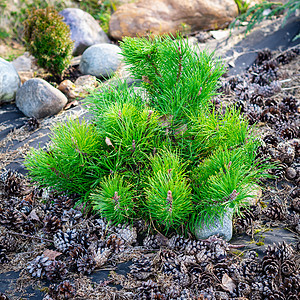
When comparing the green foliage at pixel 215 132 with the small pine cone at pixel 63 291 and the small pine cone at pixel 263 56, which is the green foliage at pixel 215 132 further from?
the small pine cone at pixel 263 56

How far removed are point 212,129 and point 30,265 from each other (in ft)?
4.71

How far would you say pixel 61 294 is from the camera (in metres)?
1.75

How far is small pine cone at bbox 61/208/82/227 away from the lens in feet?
7.41

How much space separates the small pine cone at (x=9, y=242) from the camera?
7.16 feet

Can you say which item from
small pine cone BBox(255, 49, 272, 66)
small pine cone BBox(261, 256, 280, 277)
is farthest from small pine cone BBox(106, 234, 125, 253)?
small pine cone BBox(255, 49, 272, 66)

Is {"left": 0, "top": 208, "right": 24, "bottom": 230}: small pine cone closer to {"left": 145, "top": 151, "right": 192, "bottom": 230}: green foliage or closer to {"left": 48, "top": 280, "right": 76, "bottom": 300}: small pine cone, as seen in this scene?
{"left": 48, "top": 280, "right": 76, "bottom": 300}: small pine cone

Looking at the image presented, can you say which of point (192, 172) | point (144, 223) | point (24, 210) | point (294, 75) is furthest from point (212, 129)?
point (294, 75)

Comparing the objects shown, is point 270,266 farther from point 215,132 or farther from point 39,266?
point 39,266

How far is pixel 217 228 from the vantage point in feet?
6.55

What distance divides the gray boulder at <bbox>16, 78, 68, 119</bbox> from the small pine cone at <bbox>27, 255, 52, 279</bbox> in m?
2.61

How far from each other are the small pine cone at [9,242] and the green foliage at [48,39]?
126 inches

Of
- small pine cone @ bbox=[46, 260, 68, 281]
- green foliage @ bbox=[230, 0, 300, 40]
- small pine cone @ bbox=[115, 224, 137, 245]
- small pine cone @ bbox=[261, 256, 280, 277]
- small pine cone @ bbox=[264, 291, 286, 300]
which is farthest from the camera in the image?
green foliage @ bbox=[230, 0, 300, 40]

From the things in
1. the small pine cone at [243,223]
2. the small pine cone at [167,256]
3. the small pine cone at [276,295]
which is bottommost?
the small pine cone at [243,223]

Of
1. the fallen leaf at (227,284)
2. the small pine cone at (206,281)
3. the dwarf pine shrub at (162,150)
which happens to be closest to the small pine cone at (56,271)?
the dwarf pine shrub at (162,150)
